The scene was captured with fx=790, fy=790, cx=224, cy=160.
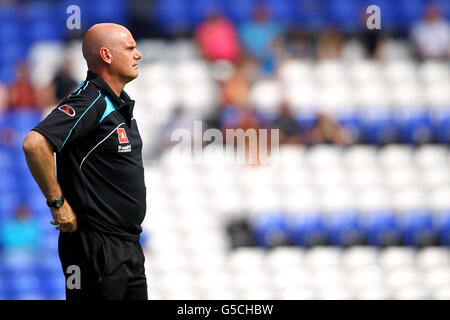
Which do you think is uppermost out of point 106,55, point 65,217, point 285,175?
point 106,55

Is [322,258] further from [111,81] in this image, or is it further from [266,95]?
[111,81]

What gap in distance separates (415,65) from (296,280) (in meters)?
3.51

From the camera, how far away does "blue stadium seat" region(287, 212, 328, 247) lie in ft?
27.1

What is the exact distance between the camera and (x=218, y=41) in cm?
946

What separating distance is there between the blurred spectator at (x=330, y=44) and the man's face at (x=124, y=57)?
6.66 meters

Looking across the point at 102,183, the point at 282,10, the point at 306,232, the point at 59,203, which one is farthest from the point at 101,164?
the point at 282,10

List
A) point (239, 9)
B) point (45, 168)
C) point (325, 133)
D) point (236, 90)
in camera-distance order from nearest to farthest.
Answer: point (45, 168) → point (325, 133) → point (236, 90) → point (239, 9)

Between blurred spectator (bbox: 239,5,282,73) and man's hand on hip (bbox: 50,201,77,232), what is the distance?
21.1 ft

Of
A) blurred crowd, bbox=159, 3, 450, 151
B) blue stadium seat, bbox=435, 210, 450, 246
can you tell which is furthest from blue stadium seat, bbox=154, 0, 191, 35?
blue stadium seat, bbox=435, 210, 450, 246

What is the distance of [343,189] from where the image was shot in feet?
28.6

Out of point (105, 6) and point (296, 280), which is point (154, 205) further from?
point (105, 6)

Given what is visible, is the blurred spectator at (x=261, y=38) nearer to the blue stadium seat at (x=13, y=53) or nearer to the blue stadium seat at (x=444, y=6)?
the blue stadium seat at (x=444, y=6)

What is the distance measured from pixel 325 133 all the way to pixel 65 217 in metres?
6.04

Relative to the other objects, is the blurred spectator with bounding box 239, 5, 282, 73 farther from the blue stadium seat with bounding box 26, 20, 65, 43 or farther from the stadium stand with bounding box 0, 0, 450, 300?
the blue stadium seat with bounding box 26, 20, 65, 43
